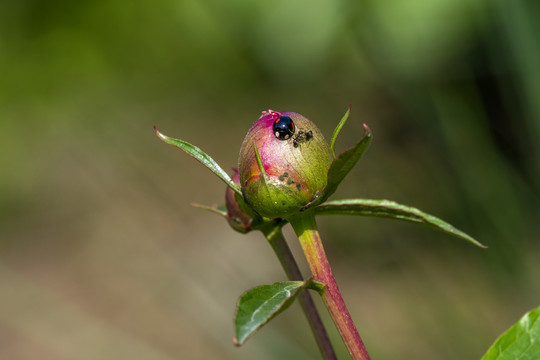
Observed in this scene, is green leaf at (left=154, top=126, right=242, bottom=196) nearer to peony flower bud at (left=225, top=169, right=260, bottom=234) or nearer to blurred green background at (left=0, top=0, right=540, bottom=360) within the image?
peony flower bud at (left=225, top=169, right=260, bottom=234)

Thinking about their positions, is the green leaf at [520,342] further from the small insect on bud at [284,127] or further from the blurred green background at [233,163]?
the blurred green background at [233,163]

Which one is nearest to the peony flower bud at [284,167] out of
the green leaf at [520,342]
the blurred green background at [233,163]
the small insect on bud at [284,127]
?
the small insect on bud at [284,127]

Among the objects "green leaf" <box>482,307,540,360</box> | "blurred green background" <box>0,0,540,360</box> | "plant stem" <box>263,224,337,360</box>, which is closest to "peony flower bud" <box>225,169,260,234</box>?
"plant stem" <box>263,224,337,360</box>

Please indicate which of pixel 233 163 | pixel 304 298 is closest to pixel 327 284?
pixel 304 298

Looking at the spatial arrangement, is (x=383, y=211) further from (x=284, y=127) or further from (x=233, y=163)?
(x=233, y=163)

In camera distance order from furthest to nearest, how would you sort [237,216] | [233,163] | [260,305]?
[233,163] → [237,216] → [260,305]

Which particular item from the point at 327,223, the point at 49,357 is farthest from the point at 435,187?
the point at 49,357
